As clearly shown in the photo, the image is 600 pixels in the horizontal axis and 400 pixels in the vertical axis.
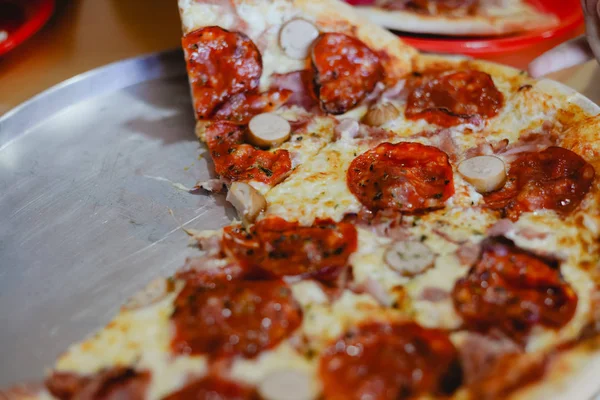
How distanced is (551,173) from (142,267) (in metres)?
1.85

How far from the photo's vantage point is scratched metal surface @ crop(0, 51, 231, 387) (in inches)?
96.6

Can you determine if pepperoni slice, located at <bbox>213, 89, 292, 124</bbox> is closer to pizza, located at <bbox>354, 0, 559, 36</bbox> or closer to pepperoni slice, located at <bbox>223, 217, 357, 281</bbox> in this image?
pepperoni slice, located at <bbox>223, 217, 357, 281</bbox>

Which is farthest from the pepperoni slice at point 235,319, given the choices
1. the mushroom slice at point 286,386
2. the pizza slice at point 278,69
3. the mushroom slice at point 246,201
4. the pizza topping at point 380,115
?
the pizza topping at point 380,115

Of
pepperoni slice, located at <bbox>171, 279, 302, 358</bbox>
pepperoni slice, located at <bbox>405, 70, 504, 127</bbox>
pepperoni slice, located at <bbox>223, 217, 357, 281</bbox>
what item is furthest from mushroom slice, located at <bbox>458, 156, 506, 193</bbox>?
pepperoni slice, located at <bbox>171, 279, 302, 358</bbox>

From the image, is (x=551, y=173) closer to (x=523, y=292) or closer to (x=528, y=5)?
(x=523, y=292)

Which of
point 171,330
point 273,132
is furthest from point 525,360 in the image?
point 273,132

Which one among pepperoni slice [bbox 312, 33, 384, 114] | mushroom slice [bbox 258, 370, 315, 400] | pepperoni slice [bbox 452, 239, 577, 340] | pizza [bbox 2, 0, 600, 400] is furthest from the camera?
pepperoni slice [bbox 312, 33, 384, 114]

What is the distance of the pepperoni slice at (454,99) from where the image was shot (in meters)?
3.13

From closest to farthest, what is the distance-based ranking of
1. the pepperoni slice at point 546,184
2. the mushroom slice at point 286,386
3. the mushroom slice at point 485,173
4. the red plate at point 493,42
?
1. the mushroom slice at point 286,386
2. the pepperoni slice at point 546,184
3. the mushroom slice at point 485,173
4. the red plate at point 493,42

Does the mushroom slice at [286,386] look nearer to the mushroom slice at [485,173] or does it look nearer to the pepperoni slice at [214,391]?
the pepperoni slice at [214,391]

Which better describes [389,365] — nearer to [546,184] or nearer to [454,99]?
[546,184]

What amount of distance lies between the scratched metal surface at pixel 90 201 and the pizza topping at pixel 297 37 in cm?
70

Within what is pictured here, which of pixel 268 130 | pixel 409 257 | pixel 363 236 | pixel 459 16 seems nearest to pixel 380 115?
pixel 268 130

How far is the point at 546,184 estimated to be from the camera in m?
2.63
